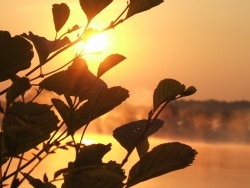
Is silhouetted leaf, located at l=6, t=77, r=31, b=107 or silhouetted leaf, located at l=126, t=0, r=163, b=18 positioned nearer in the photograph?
silhouetted leaf, located at l=6, t=77, r=31, b=107

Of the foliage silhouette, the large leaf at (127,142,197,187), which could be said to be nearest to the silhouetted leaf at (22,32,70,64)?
the foliage silhouette

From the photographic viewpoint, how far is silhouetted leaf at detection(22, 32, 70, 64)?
2223 millimetres

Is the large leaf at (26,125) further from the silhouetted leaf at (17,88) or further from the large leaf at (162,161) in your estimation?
the large leaf at (162,161)

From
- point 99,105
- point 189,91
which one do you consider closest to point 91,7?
point 99,105

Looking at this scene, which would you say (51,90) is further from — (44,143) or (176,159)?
(176,159)

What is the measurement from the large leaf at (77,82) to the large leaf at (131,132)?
0.99 feet

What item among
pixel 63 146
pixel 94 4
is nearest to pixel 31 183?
pixel 63 146

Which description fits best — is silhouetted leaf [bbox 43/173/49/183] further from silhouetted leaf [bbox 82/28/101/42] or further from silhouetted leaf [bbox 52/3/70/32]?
silhouetted leaf [bbox 52/3/70/32]

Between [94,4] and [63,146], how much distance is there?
63cm

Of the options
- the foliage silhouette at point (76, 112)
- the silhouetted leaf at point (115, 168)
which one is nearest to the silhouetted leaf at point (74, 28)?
the foliage silhouette at point (76, 112)

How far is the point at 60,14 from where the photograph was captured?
2.34 m

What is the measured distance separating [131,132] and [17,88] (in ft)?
2.30

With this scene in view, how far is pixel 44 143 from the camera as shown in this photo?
212cm

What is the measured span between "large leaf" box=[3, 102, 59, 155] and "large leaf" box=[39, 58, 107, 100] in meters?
0.13
